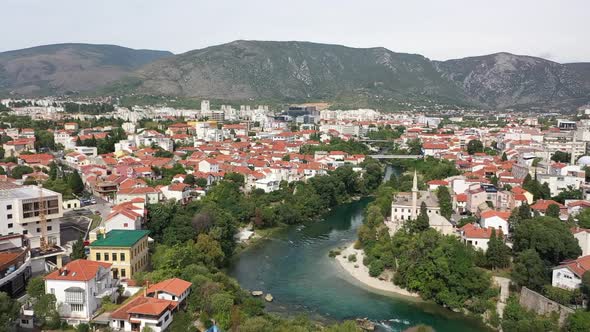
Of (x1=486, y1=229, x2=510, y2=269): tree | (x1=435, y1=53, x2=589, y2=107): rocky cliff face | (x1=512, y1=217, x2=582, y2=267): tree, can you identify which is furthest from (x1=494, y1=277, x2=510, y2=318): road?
(x1=435, y1=53, x2=589, y2=107): rocky cliff face

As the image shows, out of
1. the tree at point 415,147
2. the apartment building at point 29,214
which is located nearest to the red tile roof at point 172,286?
the apartment building at point 29,214

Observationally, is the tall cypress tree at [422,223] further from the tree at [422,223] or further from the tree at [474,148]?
the tree at [474,148]

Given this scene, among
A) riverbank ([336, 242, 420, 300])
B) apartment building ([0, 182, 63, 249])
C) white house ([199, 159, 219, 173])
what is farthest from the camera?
white house ([199, 159, 219, 173])

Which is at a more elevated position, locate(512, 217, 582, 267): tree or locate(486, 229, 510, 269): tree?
locate(512, 217, 582, 267): tree

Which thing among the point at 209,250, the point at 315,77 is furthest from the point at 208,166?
the point at 315,77

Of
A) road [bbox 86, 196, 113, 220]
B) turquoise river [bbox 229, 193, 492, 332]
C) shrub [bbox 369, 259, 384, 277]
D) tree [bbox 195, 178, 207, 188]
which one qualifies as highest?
tree [bbox 195, 178, 207, 188]

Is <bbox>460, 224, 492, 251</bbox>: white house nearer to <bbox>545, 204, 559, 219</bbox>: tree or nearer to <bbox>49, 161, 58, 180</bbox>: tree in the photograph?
<bbox>545, 204, 559, 219</bbox>: tree

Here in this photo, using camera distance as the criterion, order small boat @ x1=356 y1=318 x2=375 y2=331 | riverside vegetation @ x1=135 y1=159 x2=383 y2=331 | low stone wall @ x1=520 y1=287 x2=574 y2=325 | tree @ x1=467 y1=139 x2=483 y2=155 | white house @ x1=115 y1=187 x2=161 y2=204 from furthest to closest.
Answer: tree @ x1=467 y1=139 x2=483 y2=155, white house @ x1=115 y1=187 x2=161 y2=204, small boat @ x1=356 y1=318 x2=375 y2=331, low stone wall @ x1=520 y1=287 x2=574 y2=325, riverside vegetation @ x1=135 y1=159 x2=383 y2=331
